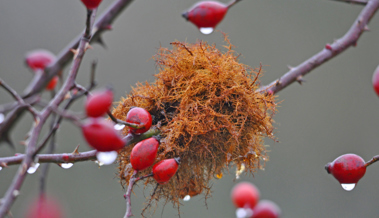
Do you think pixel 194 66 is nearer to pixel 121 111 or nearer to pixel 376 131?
pixel 121 111

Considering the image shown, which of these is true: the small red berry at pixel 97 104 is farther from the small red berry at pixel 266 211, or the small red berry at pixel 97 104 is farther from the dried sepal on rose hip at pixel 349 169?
the dried sepal on rose hip at pixel 349 169

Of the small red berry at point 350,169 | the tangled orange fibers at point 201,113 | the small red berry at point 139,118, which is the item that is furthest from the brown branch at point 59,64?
the small red berry at point 350,169

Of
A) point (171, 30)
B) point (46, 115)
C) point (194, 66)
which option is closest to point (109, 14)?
point (46, 115)

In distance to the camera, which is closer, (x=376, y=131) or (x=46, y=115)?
(x=46, y=115)

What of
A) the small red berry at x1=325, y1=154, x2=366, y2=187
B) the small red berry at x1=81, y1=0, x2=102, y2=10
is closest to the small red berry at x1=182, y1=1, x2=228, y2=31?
the small red berry at x1=81, y1=0, x2=102, y2=10

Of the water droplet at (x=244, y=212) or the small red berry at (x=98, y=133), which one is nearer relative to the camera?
the small red berry at (x=98, y=133)

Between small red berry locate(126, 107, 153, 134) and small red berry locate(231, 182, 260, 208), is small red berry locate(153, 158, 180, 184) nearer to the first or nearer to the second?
small red berry locate(126, 107, 153, 134)

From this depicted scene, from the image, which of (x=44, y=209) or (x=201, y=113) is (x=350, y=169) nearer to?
(x=201, y=113)
